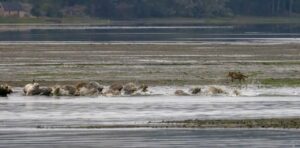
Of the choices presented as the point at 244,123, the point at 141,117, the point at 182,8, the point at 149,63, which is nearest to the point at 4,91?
the point at 141,117

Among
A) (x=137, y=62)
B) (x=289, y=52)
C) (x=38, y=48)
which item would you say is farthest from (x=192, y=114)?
(x=38, y=48)

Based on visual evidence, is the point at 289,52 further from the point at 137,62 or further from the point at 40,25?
the point at 40,25

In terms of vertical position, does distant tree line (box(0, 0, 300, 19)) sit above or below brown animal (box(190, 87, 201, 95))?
below

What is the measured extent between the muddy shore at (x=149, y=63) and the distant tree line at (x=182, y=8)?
274 feet

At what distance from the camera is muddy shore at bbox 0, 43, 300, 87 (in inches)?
1964

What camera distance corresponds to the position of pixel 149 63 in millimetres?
58844

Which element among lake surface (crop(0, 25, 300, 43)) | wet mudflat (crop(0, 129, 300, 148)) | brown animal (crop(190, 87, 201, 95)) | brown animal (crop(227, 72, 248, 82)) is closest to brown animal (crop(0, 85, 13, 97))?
brown animal (crop(190, 87, 201, 95))

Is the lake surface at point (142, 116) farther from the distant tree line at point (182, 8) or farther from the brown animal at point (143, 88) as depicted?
the distant tree line at point (182, 8)

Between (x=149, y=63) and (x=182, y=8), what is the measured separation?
108m

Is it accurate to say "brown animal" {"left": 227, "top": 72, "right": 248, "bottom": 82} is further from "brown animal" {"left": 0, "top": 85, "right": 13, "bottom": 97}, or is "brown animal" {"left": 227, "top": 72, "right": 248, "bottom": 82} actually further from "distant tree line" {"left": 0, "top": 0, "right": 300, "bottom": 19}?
"distant tree line" {"left": 0, "top": 0, "right": 300, "bottom": 19}

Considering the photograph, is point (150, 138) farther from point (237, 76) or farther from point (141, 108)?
point (237, 76)

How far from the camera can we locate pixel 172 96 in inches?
1678

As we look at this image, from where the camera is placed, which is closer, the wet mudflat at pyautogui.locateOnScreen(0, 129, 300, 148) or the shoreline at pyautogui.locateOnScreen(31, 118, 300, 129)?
the wet mudflat at pyautogui.locateOnScreen(0, 129, 300, 148)

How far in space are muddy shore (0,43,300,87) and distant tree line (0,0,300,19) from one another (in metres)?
83.5
